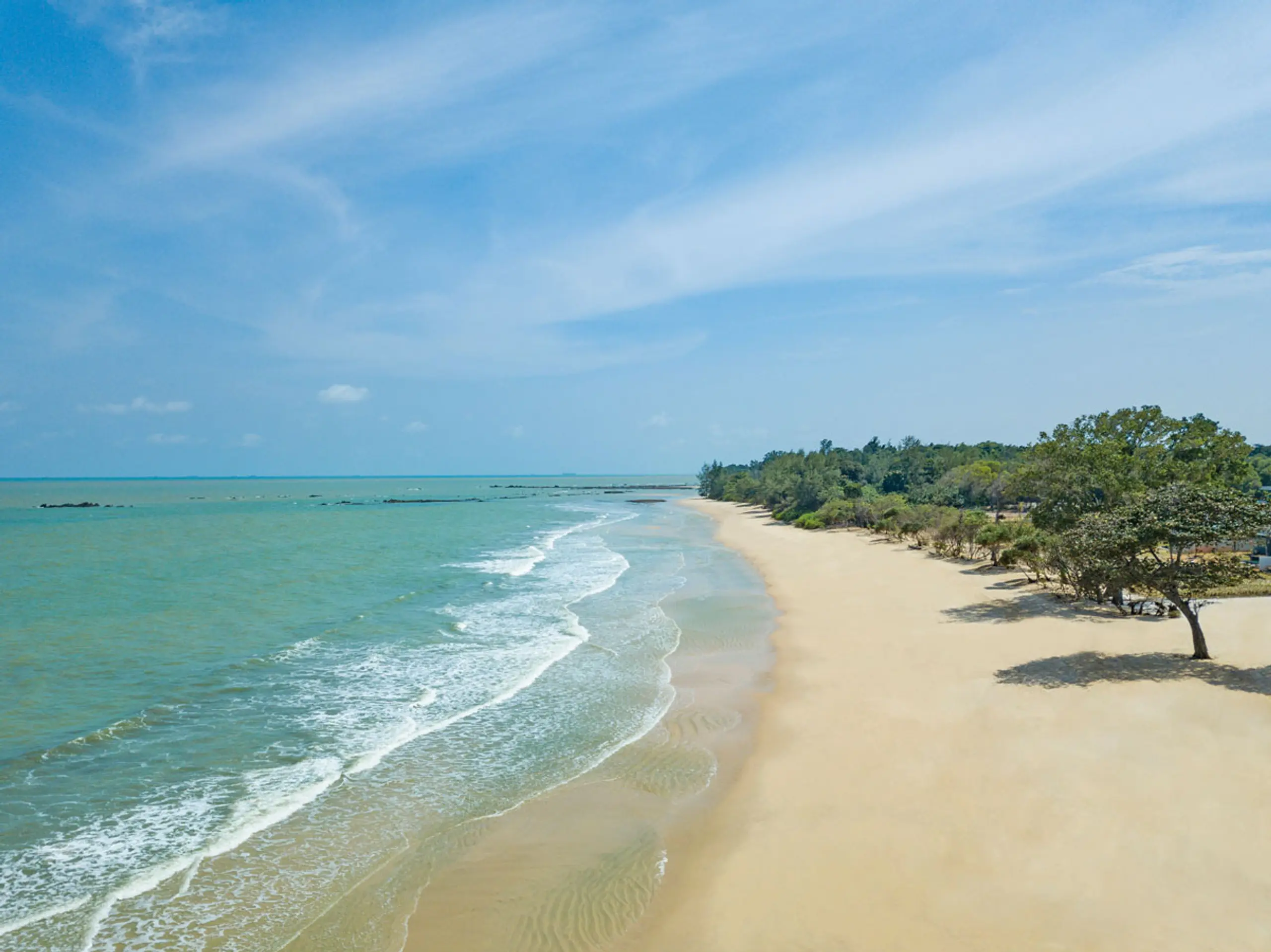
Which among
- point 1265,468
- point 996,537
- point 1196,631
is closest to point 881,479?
point 1265,468

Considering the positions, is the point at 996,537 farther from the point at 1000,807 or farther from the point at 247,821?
the point at 247,821

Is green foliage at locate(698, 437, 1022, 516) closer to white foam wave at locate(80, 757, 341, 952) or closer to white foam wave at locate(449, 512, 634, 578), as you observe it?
white foam wave at locate(449, 512, 634, 578)

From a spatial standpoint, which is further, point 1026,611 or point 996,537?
point 996,537

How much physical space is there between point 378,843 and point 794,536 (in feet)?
177

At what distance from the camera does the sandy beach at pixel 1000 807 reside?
8000mm

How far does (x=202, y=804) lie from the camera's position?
11805 millimetres

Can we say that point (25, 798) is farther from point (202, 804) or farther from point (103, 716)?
point (103, 716)

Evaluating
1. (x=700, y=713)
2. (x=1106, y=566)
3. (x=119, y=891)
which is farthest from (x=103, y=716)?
(x=1106, y=566)

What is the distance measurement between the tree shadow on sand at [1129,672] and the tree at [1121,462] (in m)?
6.18

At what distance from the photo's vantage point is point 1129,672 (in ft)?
52.5

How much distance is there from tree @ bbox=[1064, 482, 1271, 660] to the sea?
9.83 m

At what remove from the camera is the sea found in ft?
30.6

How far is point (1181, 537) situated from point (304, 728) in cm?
1981

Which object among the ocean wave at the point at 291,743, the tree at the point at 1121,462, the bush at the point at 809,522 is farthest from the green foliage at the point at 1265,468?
the ocean wave at the point at 291,743
